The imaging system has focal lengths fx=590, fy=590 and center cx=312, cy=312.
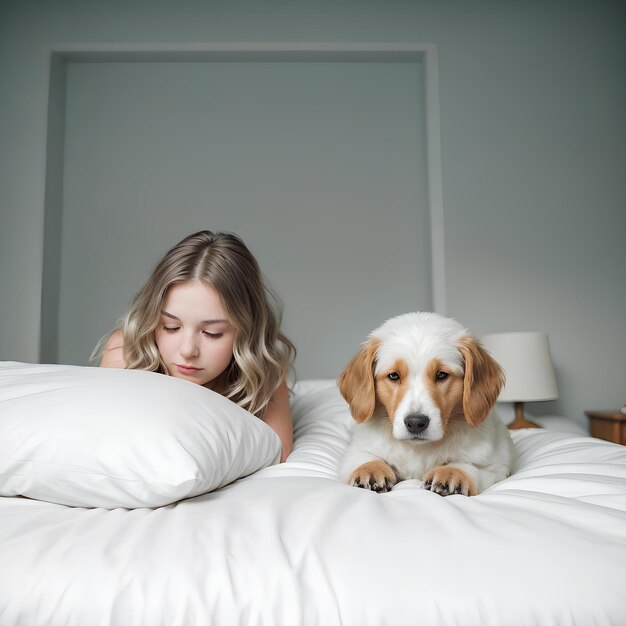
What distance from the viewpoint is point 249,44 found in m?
4.72

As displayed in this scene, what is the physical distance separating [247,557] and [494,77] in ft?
15.3

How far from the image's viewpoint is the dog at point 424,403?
1654mm

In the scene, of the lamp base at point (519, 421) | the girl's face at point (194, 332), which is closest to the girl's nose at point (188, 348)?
the girl's face at point (194, 332)

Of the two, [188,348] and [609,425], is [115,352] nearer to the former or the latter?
[188,348]

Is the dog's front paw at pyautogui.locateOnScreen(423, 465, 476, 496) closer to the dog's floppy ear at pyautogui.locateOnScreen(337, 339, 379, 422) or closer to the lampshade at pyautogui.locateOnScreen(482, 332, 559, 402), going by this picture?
the dog's floppy ear at pyautogui.locateOnScreen(337, 339, 379, 422)

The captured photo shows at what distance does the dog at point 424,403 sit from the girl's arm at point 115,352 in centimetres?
101

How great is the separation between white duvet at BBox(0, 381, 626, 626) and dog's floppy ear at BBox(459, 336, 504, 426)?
1.55 feet

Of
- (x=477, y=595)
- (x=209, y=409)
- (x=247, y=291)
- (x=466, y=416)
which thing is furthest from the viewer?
(x=247, y=291)

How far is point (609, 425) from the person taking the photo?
4.10 meters

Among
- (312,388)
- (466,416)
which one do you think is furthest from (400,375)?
(312,388)

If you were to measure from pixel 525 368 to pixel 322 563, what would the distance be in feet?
10.6

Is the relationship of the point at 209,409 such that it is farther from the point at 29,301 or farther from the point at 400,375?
the point at 29,301

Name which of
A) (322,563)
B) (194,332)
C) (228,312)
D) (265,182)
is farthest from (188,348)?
(265,182)

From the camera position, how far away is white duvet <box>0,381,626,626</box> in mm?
942
